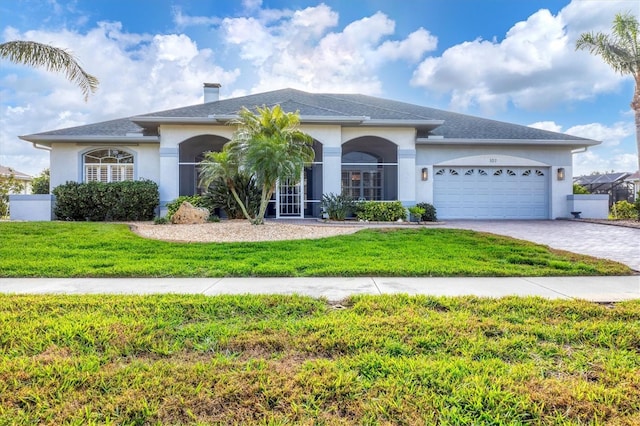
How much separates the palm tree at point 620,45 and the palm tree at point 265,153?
12983 millimetres

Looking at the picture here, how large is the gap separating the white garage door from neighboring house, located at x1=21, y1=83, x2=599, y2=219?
4 centimetres

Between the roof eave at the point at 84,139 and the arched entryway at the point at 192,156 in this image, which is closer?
the roof eave at the point at 84,139

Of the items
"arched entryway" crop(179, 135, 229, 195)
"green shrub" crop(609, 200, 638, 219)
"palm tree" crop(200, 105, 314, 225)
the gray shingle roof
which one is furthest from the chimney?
"green shrub" crop(609, 200, 638, 219)

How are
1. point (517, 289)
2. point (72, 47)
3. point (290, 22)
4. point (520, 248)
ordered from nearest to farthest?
1. point (517, 289)
2. point (520, 248)
3. point (72, 47)
4. point (290, 22)

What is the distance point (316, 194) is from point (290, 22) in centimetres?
712

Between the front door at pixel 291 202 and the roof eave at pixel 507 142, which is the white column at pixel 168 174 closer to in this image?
the front door at pixel 291 202

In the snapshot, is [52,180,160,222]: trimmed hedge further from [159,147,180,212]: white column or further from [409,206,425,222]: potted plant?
[409,206,425,222]: potted plant

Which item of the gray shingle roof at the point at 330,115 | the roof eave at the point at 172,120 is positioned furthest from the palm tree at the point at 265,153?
the gray shingle roof at the point at 330,115

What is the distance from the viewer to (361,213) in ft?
45.1

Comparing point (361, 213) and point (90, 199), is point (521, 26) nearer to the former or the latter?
point (361, 213)

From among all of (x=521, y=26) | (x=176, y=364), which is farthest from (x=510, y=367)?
(x=521, y=26)

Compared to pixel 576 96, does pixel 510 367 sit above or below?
below

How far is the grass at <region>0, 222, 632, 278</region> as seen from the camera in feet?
18.9

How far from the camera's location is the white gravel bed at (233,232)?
912 cm
